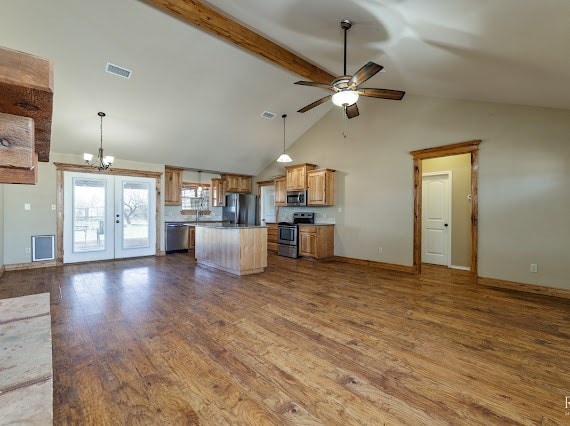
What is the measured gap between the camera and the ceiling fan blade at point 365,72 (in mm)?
2777

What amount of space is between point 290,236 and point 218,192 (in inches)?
119

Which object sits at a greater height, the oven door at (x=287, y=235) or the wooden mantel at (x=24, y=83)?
the wooden mantel at (x=24, y=83)

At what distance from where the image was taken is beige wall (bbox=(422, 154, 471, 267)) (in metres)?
5.78

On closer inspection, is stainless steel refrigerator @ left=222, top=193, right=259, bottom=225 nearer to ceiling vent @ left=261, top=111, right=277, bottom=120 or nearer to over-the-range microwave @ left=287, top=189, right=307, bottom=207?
over-the-range microwave @ left=287, top=189, right=307, bottom=207

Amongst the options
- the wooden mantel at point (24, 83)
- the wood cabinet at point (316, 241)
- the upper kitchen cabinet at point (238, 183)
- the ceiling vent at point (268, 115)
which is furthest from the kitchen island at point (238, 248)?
the wooden mantel at point (24, 83)

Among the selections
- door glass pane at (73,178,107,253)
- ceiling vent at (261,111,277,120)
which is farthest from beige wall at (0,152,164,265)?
ceiling vent at (261,111,277,120)

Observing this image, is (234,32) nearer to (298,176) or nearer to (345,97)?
(345,97)

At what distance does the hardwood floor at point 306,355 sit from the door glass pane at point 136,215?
102 inches

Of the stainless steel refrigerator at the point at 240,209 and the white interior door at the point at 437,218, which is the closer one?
the white interior door at the point at 437,218

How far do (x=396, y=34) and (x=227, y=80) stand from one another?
293 centimetres

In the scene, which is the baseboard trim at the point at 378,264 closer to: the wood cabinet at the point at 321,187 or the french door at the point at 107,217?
the wood cabinet at the point at 321,187

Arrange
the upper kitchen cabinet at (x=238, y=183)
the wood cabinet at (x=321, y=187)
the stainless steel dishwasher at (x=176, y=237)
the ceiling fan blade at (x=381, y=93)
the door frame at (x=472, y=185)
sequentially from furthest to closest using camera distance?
the upper kitchen cabinet at (x=238, y=183) < the stainless steel dishwasher at (x=176, y=237) < the wood cabinet at (x=321, y=187) < the door frame at (x=472, y=185) < the ceiling fan blade at (x=381, y=93)

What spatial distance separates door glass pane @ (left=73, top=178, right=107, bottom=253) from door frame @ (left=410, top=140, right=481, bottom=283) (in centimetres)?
685

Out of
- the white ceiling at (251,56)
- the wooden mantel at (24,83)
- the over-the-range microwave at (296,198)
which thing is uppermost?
the white ceiling at (251,56)
